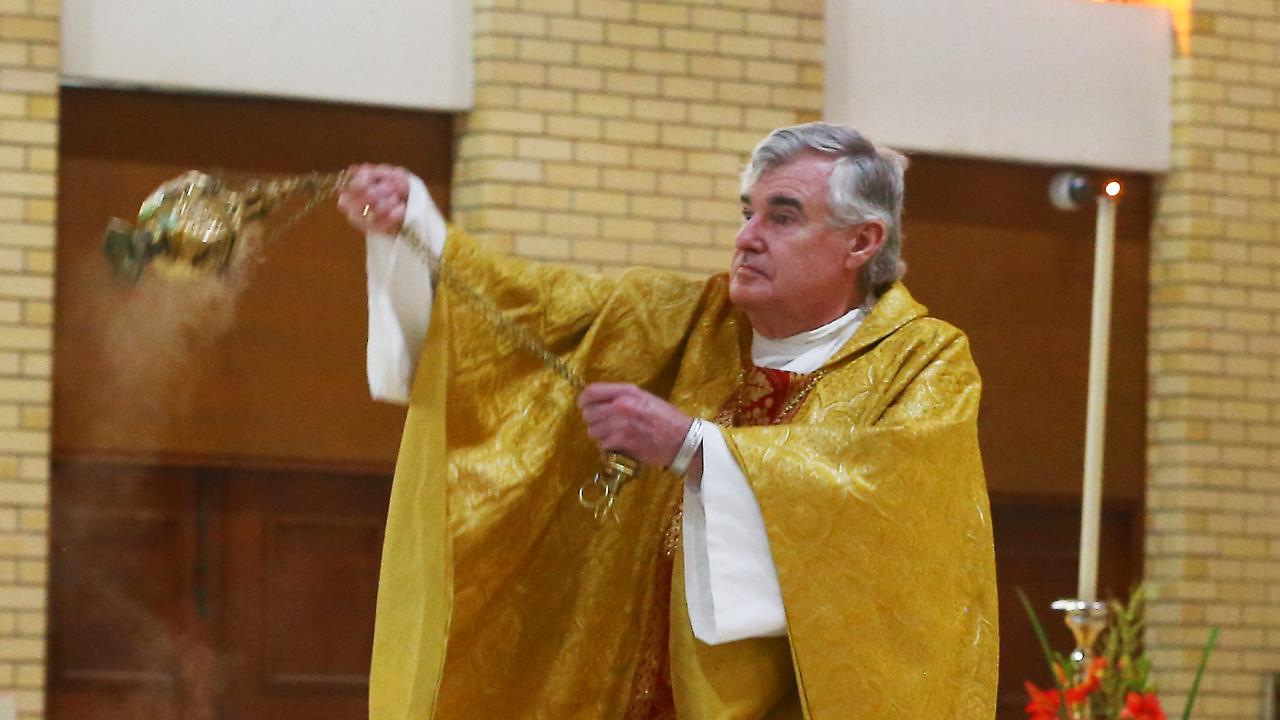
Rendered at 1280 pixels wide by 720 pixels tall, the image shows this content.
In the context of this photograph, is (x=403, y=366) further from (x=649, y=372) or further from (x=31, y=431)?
(x=31, y=431)

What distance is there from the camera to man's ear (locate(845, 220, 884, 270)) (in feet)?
13.3

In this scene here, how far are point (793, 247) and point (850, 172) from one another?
20cm

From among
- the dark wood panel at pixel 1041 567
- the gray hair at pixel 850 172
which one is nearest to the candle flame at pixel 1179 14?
the dark wood panel at pixel 1041 567

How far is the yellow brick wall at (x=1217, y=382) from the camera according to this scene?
26.1 ft

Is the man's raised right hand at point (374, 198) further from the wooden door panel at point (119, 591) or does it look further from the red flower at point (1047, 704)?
the wooden door panel at point (119, 591)

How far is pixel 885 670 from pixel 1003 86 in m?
4.43

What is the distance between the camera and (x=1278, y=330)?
26.5 feet

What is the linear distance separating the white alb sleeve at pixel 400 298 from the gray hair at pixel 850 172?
657 millimetres

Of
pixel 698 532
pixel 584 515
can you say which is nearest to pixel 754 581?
pixel 698 532

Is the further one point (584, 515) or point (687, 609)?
point (584, 515)

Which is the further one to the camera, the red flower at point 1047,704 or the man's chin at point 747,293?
the red flower at point 1047,704

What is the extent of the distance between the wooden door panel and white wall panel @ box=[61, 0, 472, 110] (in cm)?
128

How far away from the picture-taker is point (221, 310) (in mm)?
6801

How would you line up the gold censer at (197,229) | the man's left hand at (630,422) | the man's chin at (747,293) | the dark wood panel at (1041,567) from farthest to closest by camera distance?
the dark wood panel at (1041,567) → the man's chin at (747,293) → the man's left hand at (630,422) → the gold censer at (197,229)
